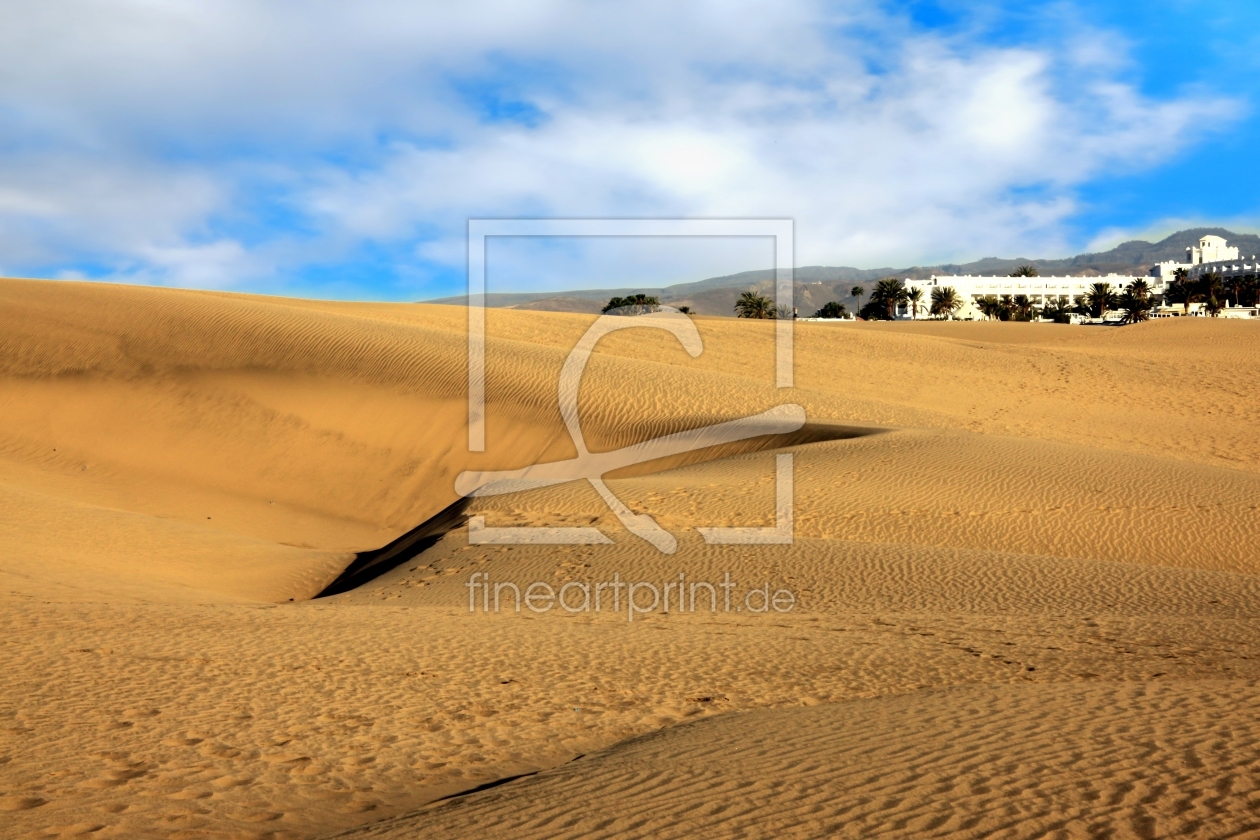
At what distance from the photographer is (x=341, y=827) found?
5238mm

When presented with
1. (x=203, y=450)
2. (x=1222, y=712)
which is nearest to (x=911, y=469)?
(x=1222, y=712)

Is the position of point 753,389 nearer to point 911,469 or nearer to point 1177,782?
point 911,469

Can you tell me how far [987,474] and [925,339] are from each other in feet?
90.4

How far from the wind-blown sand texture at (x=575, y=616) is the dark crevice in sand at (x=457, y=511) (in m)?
0.25

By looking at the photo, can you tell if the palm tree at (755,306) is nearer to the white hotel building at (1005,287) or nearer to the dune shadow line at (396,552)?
the white hotel building at (1005,287)

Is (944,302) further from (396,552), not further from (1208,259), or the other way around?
(1208,259)

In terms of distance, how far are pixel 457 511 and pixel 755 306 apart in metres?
64.8

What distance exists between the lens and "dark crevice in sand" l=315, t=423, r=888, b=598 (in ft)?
48.4

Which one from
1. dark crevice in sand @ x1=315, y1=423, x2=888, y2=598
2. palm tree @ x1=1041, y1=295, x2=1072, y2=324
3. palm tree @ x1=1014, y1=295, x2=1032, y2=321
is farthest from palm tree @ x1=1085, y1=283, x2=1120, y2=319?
dark crevice in sand @ x1=315, y1=423, x2=888, y2=598

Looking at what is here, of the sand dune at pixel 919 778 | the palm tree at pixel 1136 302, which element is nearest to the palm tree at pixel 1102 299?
the palm tree at pixel 1136 302

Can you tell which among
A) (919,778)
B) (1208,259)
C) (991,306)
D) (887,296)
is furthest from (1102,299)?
(1208,259)

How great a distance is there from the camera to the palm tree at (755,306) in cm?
7912

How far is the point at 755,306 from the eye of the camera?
79812 millimetres

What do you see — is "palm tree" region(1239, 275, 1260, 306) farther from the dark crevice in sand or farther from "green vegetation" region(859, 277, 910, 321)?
the dark crevice in sand
